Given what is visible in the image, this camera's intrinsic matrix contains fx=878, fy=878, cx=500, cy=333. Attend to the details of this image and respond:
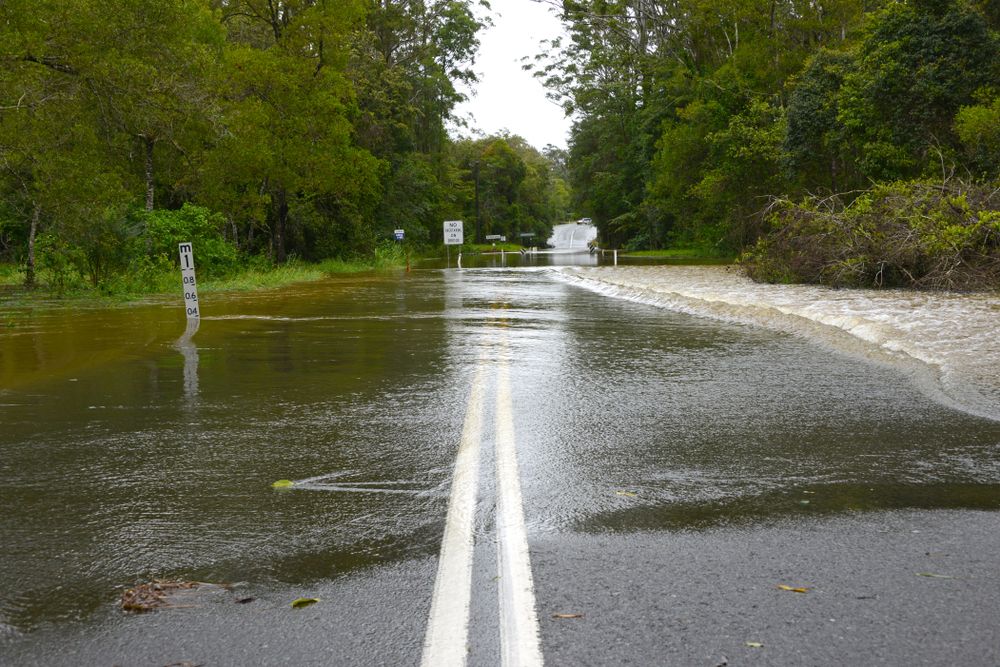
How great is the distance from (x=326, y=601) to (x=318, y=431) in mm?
3229

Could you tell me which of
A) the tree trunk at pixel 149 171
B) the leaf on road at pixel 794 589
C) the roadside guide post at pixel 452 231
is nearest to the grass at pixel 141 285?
the tree trunk at pixel 149 171

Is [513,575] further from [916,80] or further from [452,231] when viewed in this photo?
[452,231]

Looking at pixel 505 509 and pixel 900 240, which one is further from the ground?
pixel 900 240

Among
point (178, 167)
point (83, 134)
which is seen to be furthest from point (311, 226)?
point (83, 134)

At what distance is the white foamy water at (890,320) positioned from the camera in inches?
332

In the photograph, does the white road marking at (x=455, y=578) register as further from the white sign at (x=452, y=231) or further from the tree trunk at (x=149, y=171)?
the white sign at (x=452, y=231)

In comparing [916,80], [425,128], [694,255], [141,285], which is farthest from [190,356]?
[425,128]

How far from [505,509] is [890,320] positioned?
417 inches

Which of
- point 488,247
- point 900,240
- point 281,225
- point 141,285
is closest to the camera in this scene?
point 900,240

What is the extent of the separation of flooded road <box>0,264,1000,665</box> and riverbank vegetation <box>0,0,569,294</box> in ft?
35.8

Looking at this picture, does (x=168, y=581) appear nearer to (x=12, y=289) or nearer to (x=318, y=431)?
(x=318, y=431)

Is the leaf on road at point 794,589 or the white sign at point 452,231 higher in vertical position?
the white sign at point 452,231

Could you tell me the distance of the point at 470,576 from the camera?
3.70m

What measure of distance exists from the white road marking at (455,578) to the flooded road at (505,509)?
32mm
